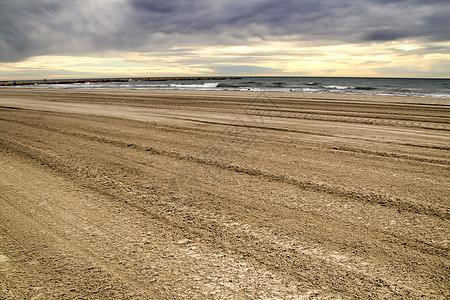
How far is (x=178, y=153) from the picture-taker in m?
4.68

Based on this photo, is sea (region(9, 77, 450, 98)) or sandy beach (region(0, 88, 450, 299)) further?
sea (region(9, 77, 450, 98))

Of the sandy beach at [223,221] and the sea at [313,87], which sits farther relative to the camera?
the sea at [313,87]

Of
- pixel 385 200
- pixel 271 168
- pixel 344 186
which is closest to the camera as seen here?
pixel 385 200

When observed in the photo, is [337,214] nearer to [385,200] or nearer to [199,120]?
[385,200]

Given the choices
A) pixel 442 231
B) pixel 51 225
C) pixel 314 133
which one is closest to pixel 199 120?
pixel 314 133

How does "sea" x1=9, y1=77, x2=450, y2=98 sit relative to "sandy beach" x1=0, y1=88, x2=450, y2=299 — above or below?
above

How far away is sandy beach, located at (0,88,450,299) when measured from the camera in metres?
1.74

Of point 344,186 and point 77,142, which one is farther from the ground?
point 77,142

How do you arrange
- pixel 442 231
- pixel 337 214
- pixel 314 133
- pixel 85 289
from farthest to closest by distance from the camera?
pixel 314 133 → pixel 337 214 → pixel 442 231 → pixel 85 289

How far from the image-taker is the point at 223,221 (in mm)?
2486

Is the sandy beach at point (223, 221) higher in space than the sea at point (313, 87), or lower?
lower

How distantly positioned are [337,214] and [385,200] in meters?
0.77

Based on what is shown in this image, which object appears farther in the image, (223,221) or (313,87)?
(313,87)

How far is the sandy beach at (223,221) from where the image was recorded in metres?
1.74
